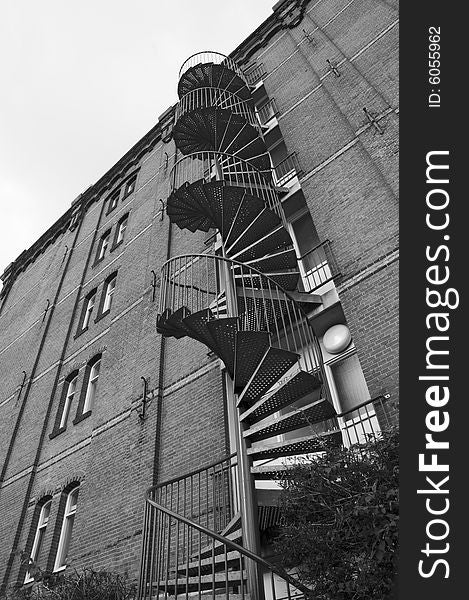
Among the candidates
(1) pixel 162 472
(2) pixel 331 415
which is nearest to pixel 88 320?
(1) pixel 162 472

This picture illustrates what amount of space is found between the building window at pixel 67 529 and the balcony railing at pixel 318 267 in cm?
622

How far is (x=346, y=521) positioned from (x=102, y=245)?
14234 millimetres

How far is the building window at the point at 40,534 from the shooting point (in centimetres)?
966

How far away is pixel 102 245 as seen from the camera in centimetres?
1661

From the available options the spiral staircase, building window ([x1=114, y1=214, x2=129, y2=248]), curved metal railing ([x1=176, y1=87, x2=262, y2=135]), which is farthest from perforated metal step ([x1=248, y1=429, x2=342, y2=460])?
building window ([x1=114, y1=214, x2=129, y2=248])

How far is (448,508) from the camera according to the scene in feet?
7.97

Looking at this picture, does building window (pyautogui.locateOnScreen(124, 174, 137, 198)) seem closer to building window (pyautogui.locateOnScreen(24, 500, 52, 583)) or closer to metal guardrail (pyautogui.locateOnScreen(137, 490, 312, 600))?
building window (pyautogui.locateOnScreen(24, 500, 52, 583))

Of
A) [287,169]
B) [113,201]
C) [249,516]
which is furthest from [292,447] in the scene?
[113,201]

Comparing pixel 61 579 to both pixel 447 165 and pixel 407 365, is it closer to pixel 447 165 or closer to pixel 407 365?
pixel 407 365

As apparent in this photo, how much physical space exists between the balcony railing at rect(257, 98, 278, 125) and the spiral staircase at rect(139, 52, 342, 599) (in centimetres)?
162

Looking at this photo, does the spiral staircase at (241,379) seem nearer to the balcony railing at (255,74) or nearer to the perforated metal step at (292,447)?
the perforated metal step at (292,447)

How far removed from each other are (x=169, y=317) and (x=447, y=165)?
4.39m

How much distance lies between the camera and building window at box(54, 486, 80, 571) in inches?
365

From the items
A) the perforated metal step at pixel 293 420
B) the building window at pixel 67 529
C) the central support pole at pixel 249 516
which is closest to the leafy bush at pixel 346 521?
the central support pole at pixel 249 516
